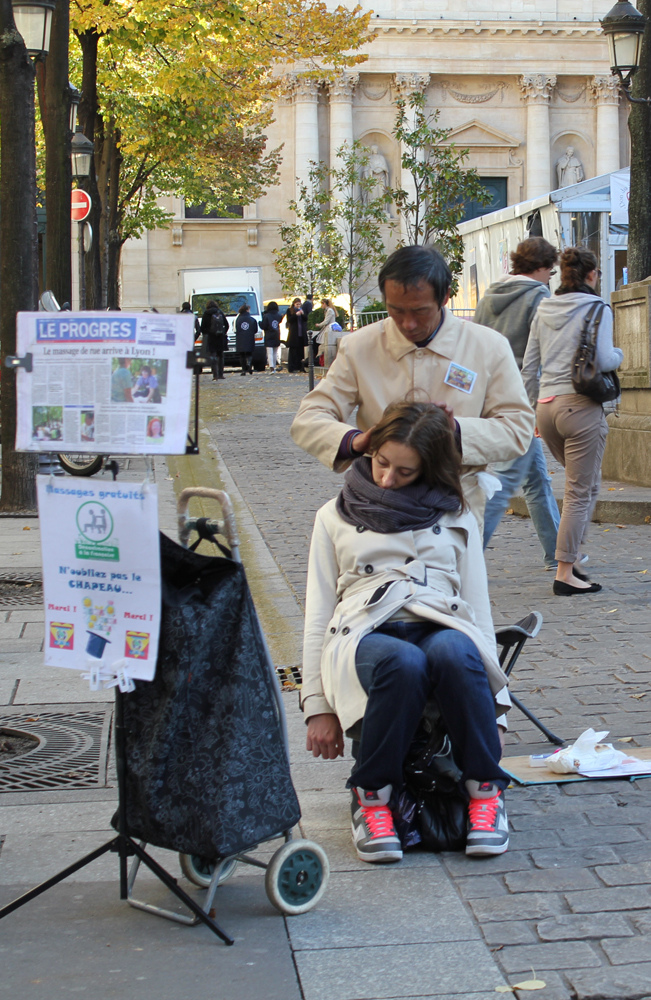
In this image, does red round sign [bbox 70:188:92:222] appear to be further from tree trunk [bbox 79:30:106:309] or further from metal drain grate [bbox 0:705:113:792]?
metal drain grate [bbox 0:705:113:792]

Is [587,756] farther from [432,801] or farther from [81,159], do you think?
[81,159]

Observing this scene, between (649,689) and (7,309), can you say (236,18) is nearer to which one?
(7,309)

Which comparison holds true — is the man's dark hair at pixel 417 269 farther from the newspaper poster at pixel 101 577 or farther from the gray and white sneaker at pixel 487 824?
the gray and white sneaker at pixel 487 824

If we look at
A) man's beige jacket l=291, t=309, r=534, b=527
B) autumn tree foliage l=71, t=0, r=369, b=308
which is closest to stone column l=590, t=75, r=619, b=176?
autumn tree foliage l=71, t=0, r=369, b=308

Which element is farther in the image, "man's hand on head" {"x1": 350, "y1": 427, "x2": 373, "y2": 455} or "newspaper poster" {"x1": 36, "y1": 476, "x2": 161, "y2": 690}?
"man's hand on head" {"x1": 350, "y1": 427, "x2": 373, "y2": 455}

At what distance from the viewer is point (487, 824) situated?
3822 millimetres

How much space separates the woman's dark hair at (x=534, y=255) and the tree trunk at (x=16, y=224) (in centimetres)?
477

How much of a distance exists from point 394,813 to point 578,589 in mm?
3960

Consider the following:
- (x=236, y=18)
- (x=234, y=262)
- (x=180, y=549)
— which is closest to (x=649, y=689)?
(x=180, y=549)

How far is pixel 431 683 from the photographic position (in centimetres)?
384

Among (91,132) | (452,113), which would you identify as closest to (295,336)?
(91,132)

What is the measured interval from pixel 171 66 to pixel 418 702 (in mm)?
18746

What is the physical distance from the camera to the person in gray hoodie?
7562 millimetres

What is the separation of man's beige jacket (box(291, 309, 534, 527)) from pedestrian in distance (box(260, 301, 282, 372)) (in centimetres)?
3428
